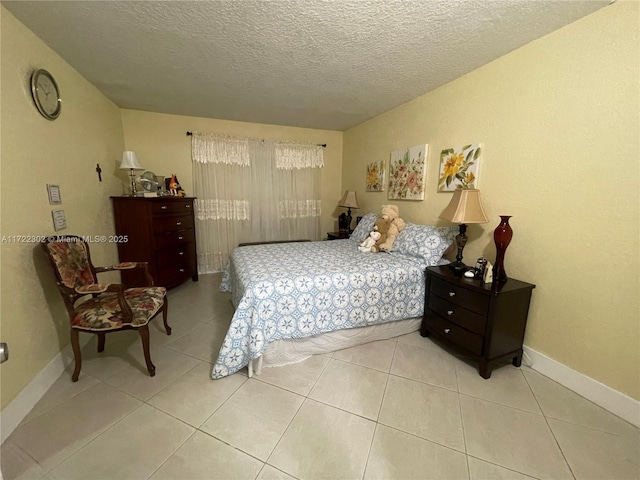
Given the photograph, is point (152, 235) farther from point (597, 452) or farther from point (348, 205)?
point (597, 452)

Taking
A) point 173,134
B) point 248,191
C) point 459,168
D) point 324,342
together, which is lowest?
point 324,342

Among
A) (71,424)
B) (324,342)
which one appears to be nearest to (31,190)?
(71,424)

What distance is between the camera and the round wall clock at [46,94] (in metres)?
1.66

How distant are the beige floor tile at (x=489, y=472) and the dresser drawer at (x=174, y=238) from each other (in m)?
3.23

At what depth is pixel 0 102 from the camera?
140 centimetres

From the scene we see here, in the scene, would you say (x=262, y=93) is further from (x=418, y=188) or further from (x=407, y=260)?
(x=407, y=260)

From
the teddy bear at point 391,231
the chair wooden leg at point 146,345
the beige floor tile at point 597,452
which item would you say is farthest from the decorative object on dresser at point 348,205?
the beige floor tile at point 597,452

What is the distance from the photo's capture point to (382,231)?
275cm

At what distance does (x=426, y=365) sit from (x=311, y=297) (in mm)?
989

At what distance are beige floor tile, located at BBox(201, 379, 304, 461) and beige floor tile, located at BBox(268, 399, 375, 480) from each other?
5 centimetres

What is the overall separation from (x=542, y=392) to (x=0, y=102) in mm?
3635

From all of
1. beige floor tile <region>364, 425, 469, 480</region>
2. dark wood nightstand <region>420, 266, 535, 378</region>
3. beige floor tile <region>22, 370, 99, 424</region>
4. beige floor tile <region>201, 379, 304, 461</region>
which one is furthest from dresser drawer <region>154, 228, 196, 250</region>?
dark wood nightstand <region>420, 266, 535, 378</region>

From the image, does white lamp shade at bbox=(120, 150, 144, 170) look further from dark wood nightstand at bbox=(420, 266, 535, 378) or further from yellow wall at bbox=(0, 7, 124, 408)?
dark wood nightstand at bbox=(420, 266, 535, 378)

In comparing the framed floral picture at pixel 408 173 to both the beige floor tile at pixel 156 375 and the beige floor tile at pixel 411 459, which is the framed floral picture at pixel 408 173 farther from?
the beige floor tile at pixel 156 375
